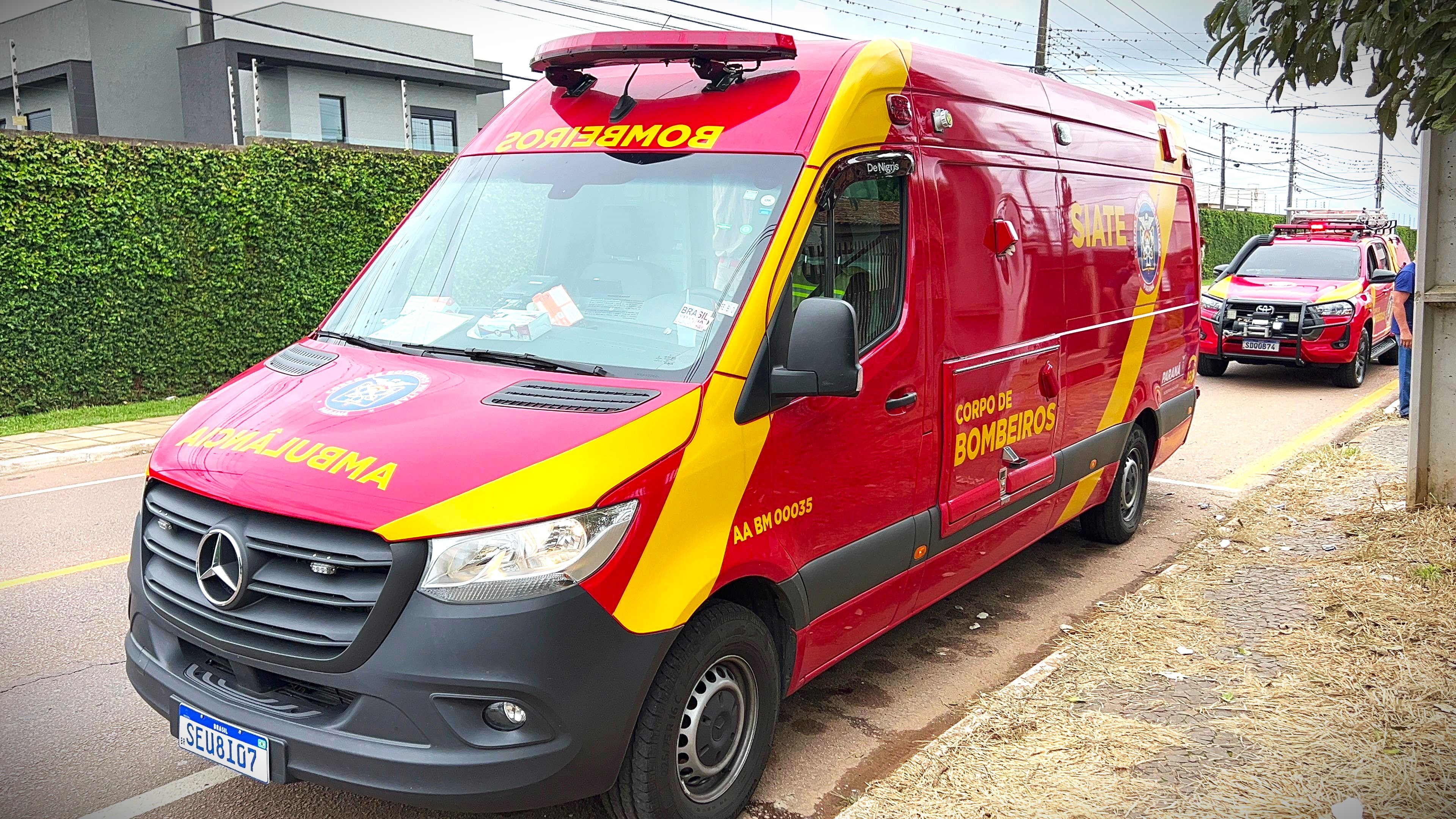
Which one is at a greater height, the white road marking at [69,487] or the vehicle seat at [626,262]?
the vehicle seat at [626,262]

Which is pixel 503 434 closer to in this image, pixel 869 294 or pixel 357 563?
pixel 357 563

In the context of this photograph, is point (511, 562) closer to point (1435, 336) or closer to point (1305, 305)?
point (1435, 336)

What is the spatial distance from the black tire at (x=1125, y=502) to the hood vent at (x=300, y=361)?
467cm

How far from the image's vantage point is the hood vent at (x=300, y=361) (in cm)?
388

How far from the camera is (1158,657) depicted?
4910mm

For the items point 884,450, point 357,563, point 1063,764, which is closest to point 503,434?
point 357,563

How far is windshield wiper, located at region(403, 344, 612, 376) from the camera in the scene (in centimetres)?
358

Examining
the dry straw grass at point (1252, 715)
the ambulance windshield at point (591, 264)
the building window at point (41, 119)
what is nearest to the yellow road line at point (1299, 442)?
the dry straw grass at point (1252, 715)

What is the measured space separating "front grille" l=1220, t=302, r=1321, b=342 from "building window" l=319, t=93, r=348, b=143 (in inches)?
915

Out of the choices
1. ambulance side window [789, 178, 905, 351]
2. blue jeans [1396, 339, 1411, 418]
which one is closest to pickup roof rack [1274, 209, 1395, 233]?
blue jeans [1396, 339, 1411, 418]

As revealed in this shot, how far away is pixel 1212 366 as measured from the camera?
51.4 feet

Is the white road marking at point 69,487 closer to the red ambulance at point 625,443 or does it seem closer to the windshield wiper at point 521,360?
the red ambulance at point 625,443

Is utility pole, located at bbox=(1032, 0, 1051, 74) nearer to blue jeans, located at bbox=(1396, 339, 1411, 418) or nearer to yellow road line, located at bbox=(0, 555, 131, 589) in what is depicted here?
blue jeans, located at bbox=(1396, 339, 1411, 418)

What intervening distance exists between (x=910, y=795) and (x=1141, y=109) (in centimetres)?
503
